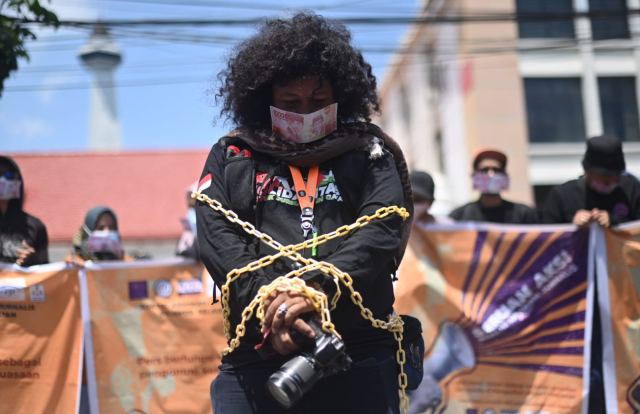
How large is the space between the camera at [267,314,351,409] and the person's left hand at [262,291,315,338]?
26 millimetres

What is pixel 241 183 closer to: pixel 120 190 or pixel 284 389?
pixel 284 389

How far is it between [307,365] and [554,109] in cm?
2233

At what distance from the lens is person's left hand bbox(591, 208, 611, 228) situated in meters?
5.50

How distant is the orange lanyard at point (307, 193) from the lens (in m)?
→ 2.53

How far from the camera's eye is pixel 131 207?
3025 centimetres

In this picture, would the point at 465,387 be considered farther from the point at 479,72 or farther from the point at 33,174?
the point at 33,174

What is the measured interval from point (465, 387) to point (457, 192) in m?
19.8

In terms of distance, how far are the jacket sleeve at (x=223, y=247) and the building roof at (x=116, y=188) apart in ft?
88.3

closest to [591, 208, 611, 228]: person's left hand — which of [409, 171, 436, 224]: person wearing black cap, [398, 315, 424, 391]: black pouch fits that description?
[409, 171, 436, 224]: person wearing black cap

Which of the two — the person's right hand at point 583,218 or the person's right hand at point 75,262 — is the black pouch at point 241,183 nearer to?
the person's right hand at point 75,262

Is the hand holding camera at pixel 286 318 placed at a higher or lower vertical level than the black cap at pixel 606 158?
lower

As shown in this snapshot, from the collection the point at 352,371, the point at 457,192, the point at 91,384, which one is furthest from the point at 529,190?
the point at 352,371

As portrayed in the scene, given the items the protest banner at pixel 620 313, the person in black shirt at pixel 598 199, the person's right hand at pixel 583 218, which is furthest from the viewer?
the person's right hand at pixel 583 218

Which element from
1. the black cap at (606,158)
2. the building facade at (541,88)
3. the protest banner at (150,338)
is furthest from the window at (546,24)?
the protest banner at (150,338)
